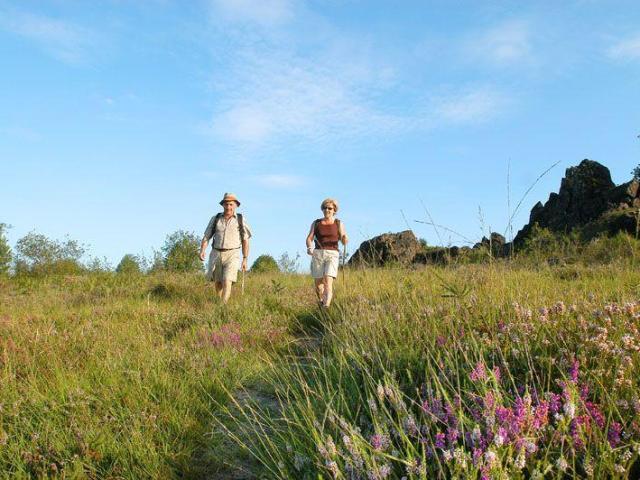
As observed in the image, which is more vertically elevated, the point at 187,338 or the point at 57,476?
the point at 187,338

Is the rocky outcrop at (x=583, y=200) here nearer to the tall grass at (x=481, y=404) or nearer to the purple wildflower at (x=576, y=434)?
the tall grass at (x=481, y=404)

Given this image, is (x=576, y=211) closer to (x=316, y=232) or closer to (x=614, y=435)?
(x=316, y=232)

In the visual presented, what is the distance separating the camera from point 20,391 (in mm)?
5199

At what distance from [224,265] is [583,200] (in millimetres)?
24138

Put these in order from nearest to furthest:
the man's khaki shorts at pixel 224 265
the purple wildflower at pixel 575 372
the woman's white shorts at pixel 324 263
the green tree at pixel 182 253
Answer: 1. the purple wildflower at pixel 575 372
2. the woman's white shorts at pixel 324 263
3. the man's khaki shorts at pixel 224 265
4. the green tree at pixel 182 253

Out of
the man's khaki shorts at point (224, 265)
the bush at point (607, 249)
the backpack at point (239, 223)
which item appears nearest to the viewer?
the man's khaki shorts at point (224, 265)

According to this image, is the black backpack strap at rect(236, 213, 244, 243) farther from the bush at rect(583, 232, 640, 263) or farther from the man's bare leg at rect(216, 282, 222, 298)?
the bush at rect(583, 232, 640, 263)

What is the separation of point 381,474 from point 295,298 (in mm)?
8952

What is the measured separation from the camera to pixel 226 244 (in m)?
11.4

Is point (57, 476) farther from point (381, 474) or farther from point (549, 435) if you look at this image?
point (549, 435)

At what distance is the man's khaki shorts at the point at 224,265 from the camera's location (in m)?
11.3

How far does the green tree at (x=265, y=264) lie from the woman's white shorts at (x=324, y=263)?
12.7m

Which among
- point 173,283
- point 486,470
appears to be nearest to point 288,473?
point 486,470

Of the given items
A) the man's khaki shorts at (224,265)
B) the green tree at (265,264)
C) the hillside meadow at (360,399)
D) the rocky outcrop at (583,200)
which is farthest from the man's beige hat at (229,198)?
the rocky outcrop at (583,200)
